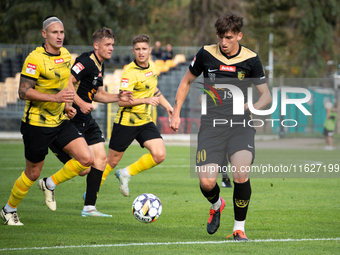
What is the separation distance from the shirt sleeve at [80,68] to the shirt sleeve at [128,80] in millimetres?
930

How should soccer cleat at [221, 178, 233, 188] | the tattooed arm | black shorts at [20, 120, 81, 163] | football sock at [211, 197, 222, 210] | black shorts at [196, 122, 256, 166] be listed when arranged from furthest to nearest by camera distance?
soccer cleat at [221, 178, 233, 188] < black shorts at [20, 120, 81, 163] < the tattooed arm < football sock at [211, 197, 222, 210] < black shorts at [196, 122, 256, 166]

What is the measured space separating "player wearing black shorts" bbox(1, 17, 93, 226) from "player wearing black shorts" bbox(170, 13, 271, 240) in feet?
5.23

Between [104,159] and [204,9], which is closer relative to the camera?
[104,159]

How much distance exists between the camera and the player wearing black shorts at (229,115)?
5.34 metres

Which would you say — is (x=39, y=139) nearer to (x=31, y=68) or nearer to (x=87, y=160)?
(x=87, y=160)

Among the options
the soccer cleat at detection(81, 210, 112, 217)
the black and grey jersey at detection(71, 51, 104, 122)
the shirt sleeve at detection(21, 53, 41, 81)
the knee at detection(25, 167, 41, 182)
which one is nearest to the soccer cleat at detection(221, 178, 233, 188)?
the soccer cleat at detection(81, 210, 112, 217)

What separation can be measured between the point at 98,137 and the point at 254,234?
2.72 m

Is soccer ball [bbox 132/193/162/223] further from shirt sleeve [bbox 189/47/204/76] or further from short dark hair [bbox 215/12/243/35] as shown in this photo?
short dark hair [bbox 215/12/243/35]

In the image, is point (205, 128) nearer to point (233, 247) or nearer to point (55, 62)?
point (233, 247)

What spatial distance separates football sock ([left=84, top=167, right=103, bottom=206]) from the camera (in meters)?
6.98

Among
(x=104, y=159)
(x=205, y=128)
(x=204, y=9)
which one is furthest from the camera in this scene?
(x=204, y=9)

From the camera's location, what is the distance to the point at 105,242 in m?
5.38

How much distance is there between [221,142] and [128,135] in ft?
8.70

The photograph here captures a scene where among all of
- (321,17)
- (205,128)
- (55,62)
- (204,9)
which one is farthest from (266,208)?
(204,9)
